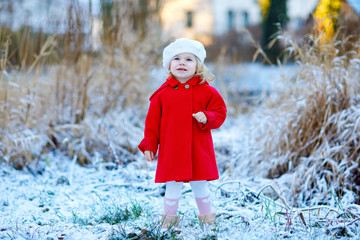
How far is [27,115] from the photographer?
11.8 feet

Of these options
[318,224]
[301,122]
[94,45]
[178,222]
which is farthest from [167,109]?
[94,45]

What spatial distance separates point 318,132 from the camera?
3.15m

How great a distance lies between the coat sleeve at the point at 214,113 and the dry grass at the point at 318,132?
1.07 m

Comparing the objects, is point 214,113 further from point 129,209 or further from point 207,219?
point 129,209

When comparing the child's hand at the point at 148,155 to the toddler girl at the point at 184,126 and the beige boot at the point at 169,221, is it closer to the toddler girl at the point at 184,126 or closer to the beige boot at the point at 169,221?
the toddler girl at the point at 184,126

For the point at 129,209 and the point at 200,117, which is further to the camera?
the point at 129,209

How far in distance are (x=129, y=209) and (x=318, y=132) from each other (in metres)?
1.77

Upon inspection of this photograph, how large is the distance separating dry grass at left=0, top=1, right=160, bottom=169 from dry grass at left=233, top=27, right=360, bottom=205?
4.60 ft

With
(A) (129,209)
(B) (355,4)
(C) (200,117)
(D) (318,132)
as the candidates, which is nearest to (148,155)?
(C) (200,117)

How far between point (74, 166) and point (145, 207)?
4.46ft

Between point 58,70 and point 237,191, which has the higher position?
point 58,70

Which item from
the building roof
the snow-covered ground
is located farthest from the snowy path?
the building roof

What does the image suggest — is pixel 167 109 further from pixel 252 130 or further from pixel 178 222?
pixel 252 130

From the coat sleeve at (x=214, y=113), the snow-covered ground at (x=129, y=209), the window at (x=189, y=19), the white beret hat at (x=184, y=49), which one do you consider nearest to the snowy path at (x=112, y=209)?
the snow-covered ground at (x=129, y=209)
